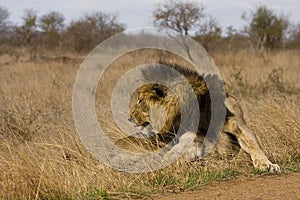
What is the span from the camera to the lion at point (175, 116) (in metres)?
4.66

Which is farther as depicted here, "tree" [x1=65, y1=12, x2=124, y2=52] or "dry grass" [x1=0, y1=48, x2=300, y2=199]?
"tree" [x1=65, y1=12, x2=124, y2=52]

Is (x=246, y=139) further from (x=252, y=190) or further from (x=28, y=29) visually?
(x=28, y=29)

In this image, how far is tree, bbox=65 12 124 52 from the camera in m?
27.0

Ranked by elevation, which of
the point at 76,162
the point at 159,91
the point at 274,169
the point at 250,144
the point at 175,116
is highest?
the point at 159,91

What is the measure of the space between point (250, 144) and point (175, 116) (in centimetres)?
81

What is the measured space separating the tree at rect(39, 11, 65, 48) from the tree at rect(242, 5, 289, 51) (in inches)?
498

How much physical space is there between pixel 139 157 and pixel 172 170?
0.45m

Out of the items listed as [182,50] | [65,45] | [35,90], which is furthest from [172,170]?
[65,45]

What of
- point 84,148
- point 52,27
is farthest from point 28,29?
point 84,148

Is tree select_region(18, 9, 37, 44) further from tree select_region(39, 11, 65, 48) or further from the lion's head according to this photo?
the lion's head

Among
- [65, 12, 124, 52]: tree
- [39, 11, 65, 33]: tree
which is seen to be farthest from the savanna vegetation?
[39, 11, 65, 33]: tree

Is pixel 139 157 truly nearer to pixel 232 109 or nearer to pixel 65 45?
pixel 232 109

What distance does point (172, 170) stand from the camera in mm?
4277

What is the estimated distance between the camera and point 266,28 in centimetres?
2791
